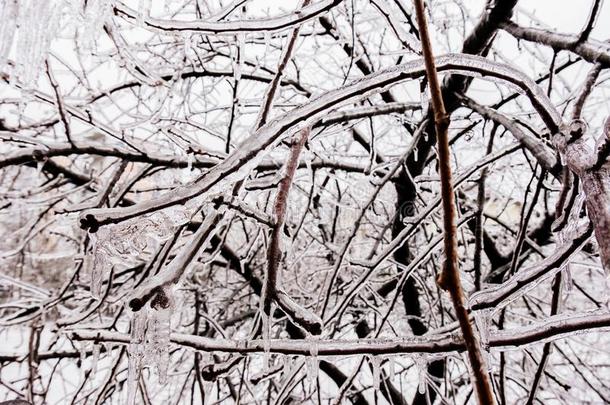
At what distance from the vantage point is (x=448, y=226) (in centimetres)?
49

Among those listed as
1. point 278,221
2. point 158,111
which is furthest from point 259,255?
point 278,221

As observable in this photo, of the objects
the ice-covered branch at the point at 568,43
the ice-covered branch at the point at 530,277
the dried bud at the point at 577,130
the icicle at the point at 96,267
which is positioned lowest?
the ice-covered branch at the point at 530,277

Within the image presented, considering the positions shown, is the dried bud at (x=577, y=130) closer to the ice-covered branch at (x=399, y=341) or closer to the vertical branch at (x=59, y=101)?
the ice-covered branch at (x=399, y=341)

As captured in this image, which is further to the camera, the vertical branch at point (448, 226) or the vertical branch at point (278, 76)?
the vertical branch at point (278, 76)

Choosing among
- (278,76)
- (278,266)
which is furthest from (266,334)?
(278,76)

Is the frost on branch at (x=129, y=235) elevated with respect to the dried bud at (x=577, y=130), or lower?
lower

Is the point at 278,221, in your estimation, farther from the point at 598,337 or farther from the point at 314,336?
the point at 598,337

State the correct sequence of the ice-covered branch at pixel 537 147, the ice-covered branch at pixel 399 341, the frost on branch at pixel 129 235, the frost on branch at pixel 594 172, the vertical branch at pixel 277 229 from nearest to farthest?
the frost on branch at pixel 594 172 → the ice-covered branch at pixel 399 341 → the frost on branch at pixel 129 235 → the vertical branch at pixel 277 229 → the ice-covered branch at pixel 537 147

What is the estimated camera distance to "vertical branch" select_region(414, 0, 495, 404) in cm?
47

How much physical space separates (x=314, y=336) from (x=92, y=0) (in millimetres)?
785

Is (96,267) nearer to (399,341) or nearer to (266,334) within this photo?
(266,334)

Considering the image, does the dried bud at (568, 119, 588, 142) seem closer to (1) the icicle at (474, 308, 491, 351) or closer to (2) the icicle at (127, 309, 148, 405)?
(1) the icicle at (474, 308, 491, 351)

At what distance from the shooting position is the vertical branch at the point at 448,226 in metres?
0.47

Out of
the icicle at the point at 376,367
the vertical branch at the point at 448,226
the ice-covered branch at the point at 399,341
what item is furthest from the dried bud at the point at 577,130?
the icicle at the point at 376,367
